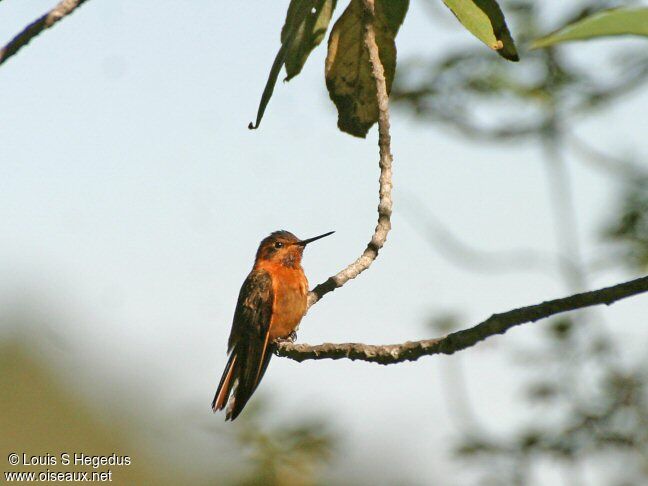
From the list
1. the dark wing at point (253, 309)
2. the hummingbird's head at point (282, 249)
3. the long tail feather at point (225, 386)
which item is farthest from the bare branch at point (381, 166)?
the hummingbird's head at point (282, 249)

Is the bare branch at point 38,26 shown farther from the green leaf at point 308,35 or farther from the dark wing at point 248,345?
the dark wing at point 248,345

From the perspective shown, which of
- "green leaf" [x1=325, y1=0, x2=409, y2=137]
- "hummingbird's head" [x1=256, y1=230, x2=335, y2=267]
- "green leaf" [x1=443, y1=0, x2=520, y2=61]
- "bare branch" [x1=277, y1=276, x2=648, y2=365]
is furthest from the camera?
"hummingbird's head" [x1=256, y1=230, x2=335, y2=267]

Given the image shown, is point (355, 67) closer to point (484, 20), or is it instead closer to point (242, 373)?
point (484, 20)

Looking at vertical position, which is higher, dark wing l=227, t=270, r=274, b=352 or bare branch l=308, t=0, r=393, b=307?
dark wing l=227, t=270, r=274, b=352

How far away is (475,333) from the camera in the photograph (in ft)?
8.04

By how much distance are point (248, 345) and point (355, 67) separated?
2916 mm

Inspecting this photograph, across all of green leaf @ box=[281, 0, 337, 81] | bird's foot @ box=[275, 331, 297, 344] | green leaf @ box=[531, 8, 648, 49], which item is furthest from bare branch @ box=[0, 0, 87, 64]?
bird's foot @ box=[275, 331, 297, 344]

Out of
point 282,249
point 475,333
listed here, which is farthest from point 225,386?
point 475,333

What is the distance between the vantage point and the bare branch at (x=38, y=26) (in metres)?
2.24

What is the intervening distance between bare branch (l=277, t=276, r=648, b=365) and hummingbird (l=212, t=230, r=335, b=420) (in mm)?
2113

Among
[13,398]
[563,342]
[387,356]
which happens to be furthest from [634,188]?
[13,398]

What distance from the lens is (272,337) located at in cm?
593

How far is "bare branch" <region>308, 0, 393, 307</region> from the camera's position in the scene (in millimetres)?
3195

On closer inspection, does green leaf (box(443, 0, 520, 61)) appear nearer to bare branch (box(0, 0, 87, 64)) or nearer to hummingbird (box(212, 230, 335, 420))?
bare branch (box(0, 0, 87, 64))
